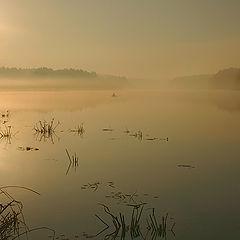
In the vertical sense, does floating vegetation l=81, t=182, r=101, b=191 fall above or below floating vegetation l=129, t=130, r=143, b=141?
below

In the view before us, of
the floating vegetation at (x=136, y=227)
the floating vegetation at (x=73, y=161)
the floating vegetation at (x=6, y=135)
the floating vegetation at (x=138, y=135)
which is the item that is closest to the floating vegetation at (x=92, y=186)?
the floating vegetation at (x=73, y=161)

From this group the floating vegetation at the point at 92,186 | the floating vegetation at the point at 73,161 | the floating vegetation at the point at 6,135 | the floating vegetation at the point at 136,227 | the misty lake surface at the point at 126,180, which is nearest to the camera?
the floating vegetation at the point at 136,227

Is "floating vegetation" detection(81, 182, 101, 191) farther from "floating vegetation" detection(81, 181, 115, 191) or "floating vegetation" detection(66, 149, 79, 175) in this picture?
"floating vegetation" detection(66, 149, 79, 175)

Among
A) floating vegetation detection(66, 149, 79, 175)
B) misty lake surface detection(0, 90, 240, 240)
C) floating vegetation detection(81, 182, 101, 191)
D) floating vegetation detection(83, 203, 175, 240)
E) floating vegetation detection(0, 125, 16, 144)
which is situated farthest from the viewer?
floating vegetation detection(0, 125, 16, 144)

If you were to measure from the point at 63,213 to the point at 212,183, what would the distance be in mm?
4242

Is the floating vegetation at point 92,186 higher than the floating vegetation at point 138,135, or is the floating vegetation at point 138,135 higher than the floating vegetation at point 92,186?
the floating vegetation at point 138,135

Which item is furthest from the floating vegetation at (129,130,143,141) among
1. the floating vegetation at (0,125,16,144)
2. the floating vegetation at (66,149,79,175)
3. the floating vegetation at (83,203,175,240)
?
the floating vegetation at (83,203,175,240)

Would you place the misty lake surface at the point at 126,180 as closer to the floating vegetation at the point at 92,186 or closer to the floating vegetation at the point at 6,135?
the floating vegetation at the point at 92,186

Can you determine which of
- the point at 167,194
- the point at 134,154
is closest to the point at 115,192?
the point at 167,194

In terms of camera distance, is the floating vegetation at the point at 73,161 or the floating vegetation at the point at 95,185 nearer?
the floating vegetation at the point at 95,185

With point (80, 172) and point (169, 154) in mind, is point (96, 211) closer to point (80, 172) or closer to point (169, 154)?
point (80, 172)

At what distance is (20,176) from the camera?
1129 centimetres

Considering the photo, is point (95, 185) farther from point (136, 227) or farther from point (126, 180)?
point (136, 227)

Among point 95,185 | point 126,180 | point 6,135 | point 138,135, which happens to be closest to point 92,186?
point 95,185
